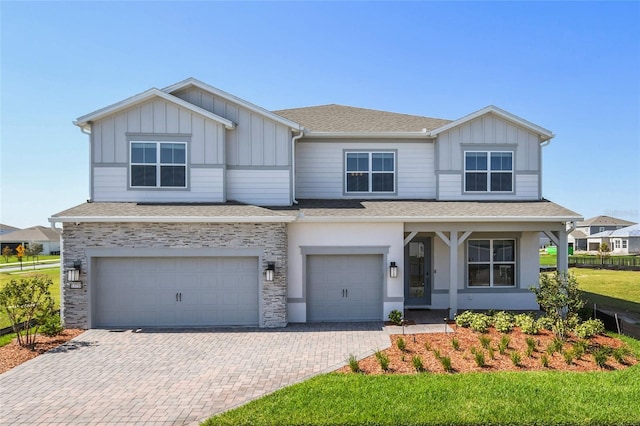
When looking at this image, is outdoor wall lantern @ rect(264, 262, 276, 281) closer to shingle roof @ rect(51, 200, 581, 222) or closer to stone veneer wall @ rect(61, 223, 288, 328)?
stone veneer wall @ rect(61, 223, 288, 328)

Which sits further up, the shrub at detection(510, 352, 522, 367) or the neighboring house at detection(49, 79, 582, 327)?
the neighboring house at detection(49, 79, 582, 327)

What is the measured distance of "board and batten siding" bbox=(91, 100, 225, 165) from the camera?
40.3ft

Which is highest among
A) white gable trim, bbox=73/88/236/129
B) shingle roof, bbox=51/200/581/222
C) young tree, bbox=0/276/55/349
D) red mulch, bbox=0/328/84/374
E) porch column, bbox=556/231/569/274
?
white gable trim, bbox=73/88/236/129

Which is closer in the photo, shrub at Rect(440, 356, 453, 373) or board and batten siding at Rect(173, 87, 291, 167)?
shrub at Rect(440, 356, 453, 373)

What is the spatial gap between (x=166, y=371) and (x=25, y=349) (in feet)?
14.0

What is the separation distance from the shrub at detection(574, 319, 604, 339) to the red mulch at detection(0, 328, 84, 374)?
43.4ft

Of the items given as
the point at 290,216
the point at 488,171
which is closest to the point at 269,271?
the point at 290,216

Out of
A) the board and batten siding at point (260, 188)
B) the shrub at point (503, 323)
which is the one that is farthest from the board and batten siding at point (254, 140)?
the shrub at point (503, 323)

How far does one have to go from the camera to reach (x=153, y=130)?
40.5 feet

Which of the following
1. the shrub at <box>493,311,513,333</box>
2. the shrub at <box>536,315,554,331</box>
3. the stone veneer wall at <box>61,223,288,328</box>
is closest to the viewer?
the shrub at <box>493,311,513,333</box>

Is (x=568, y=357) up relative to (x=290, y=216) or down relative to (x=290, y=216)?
down

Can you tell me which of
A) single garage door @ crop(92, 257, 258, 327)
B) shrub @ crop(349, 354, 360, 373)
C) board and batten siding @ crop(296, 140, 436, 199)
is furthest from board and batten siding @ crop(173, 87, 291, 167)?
shrub @ crop(349, 354, 360, 373)

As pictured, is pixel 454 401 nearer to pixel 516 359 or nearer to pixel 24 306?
pixel 516 359

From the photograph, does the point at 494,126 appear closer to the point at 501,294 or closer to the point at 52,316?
the point at 501,294
